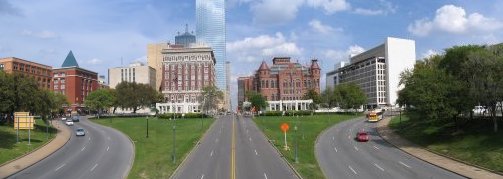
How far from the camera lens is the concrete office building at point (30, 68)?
170 meters

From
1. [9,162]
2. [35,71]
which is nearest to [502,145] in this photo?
[9,162]

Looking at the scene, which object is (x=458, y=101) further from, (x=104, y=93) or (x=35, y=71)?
(x=35, y=71)

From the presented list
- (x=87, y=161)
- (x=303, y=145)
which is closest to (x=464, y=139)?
(x=303, y=145)

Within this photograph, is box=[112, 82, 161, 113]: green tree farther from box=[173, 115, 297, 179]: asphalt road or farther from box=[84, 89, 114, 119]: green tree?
box=[173, 115, 297, 179]: asphalt road

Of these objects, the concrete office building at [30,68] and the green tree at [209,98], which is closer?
the green tree at [209,98]

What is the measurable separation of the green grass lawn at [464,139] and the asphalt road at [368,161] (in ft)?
14.6

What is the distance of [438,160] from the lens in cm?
5303

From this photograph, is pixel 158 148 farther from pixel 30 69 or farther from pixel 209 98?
pixel 30 69

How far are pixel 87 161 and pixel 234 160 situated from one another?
1613cm

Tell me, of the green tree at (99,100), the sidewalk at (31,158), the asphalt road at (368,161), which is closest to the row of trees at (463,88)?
the asphalt road at (368,161)

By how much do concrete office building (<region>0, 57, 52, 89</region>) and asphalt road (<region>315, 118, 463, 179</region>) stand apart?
125820mm

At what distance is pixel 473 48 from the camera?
80375 mm

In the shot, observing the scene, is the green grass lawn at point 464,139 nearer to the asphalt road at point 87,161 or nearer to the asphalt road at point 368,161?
the asphalt road at point 368,161

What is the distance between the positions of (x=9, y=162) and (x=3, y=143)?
13.8m
